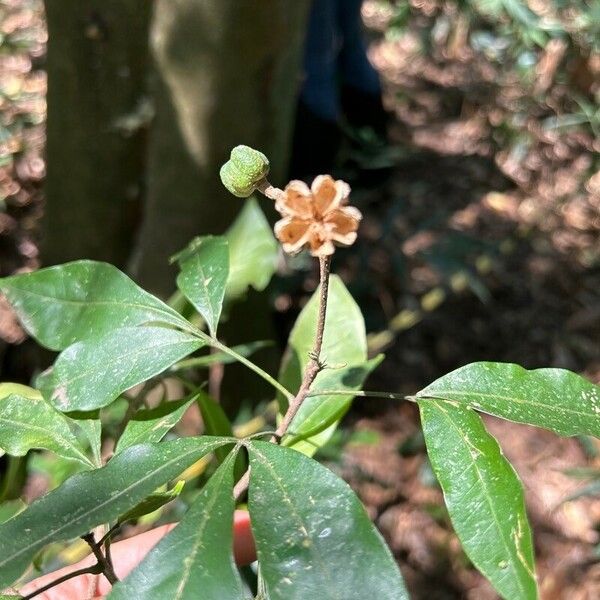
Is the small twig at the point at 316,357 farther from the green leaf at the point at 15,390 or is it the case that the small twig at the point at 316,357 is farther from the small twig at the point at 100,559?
the green leaf at the point at 15,390

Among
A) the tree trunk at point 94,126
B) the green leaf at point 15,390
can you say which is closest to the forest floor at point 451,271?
the tree trunk at point 94,126

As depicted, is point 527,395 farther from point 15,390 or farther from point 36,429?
point 15,390

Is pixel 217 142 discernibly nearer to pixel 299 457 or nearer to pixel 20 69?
pixel 299 457

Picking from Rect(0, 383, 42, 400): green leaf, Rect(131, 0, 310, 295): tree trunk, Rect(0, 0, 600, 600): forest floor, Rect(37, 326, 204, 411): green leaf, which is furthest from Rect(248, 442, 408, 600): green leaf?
Rect(0, 0, 600, 600): forest floor

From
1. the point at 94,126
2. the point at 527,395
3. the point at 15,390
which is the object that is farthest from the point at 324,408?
the point at 94,126

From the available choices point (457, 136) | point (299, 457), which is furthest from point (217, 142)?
point (457, 136)
